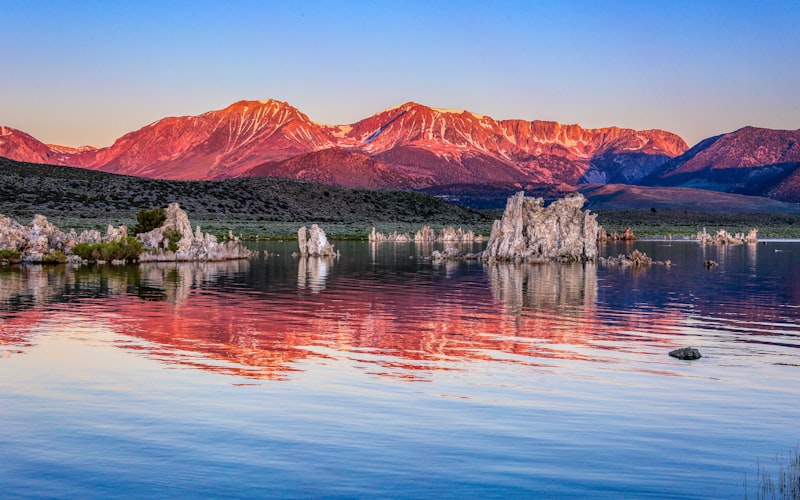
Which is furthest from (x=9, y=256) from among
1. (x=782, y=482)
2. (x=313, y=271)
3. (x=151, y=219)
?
(x=782, y=482)

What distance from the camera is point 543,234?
6331 cm

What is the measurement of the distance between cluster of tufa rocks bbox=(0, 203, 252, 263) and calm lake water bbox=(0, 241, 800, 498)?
2401cm

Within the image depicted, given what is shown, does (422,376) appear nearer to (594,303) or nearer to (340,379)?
(340,379)

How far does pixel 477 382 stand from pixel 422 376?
1164 mm

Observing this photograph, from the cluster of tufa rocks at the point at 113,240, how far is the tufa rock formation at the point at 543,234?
1839cm

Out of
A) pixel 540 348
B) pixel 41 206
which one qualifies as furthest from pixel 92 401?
pixel 41 206

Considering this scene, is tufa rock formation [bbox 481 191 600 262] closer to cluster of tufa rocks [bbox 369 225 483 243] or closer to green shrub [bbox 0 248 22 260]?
green shrub [bbox 0 248 22 260]

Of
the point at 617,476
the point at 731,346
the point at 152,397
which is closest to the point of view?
the point at 617,476

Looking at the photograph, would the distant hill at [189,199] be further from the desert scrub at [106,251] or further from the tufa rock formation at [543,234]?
the tufa rock formation at [543,234]

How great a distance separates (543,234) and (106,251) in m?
28.7

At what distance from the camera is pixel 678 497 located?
1086 cm

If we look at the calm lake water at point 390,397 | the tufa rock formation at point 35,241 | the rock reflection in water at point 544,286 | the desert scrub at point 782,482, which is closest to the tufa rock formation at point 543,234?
the rock reflection in water at point 544,286

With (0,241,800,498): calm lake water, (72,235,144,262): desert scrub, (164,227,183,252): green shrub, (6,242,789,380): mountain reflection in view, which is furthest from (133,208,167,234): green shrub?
(0,241,800,498): calm lake water

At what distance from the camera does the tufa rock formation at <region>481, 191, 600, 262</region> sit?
6209 cm
